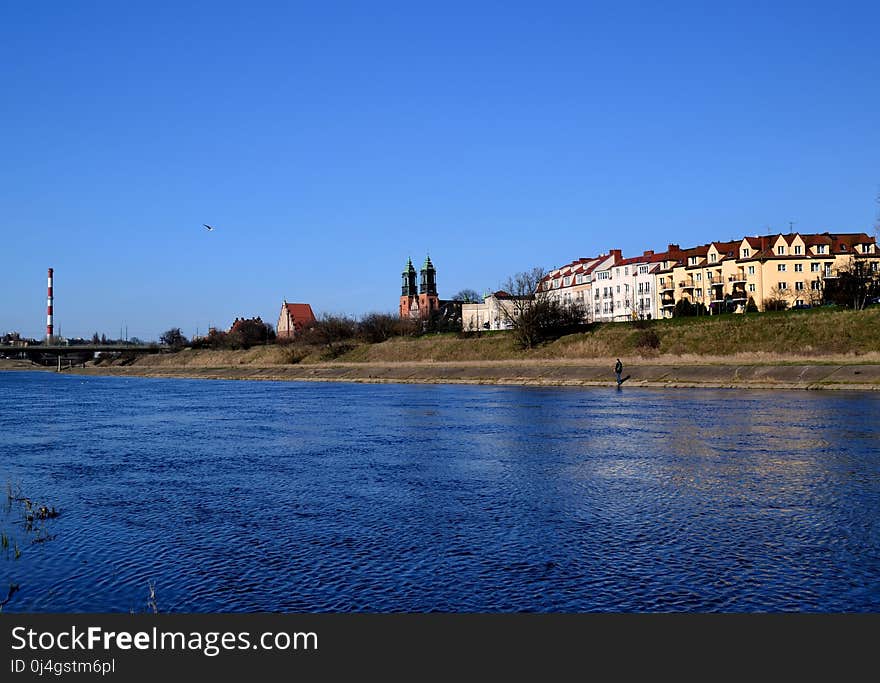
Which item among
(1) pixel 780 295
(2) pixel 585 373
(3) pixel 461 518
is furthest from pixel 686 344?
(3) pixel 461 518

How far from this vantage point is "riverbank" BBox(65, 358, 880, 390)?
196 ft

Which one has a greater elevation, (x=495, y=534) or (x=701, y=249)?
(x=701, y=249)

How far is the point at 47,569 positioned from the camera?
13531mm

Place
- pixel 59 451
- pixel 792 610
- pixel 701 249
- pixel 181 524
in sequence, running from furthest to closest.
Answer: pixel 701 249 → pixel 59 451 → pixel 181 524 → pixel 792 610

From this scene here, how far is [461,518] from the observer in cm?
1723

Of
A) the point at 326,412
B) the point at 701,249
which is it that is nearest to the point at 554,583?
the point at 326,412

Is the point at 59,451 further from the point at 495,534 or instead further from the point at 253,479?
the point at 495,534

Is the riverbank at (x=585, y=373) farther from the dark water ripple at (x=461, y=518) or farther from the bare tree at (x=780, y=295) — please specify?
the bare tree at (x=780, y=295)

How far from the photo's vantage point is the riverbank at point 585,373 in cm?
5962

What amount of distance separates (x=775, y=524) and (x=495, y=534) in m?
5.59

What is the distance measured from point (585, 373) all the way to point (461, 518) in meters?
63.8

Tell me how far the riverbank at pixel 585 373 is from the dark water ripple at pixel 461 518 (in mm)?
24172

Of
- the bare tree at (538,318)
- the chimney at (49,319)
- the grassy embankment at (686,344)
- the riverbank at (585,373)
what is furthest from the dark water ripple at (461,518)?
the chimney at (49,319)

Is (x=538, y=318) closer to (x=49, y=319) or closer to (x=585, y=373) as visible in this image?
(x=585, y=373)
